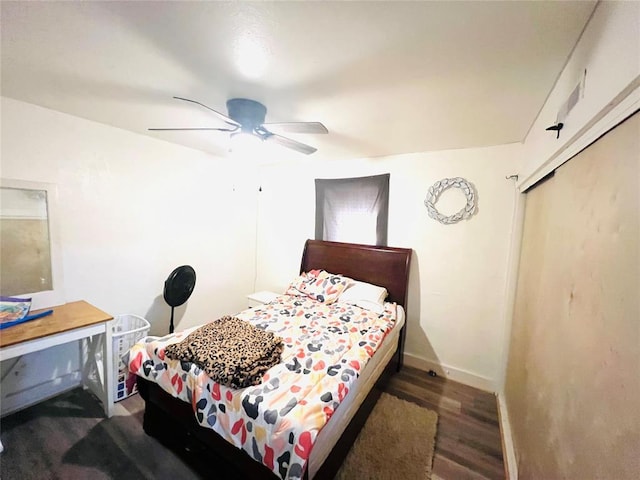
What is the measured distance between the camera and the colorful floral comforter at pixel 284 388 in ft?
3.47

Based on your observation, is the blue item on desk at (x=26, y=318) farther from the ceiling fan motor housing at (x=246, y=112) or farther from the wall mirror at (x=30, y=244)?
the ceiling fan motor housing at (x=246, y=112)

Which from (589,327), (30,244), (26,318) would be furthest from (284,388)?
(30,244)

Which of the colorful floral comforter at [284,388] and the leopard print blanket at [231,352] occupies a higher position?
Result: the leopard print blanket at [231,352]

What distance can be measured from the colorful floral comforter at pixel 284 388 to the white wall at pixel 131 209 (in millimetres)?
1076

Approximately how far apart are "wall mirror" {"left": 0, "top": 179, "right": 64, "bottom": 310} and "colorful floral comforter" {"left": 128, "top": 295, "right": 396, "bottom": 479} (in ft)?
3.41

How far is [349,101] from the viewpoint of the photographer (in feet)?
5.22

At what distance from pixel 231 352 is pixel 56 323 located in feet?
4.40

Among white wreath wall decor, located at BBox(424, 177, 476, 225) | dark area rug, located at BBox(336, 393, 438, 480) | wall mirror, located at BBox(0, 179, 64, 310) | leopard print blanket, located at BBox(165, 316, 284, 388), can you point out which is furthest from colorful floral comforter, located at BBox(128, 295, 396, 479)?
white wreath wall decor, located at BBox(424, 177, 476, 225)

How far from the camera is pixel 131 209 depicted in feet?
7.85

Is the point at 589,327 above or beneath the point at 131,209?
beneath

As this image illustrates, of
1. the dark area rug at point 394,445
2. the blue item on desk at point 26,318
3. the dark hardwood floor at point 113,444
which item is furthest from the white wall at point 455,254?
the blue item on desk at point 26,318

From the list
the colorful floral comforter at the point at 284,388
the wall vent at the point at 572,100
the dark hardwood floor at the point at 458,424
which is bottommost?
the dark hardwood floor at the point at 458,424

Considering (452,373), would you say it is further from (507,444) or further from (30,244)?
(30,244)

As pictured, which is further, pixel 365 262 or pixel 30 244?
pixel 365 262
